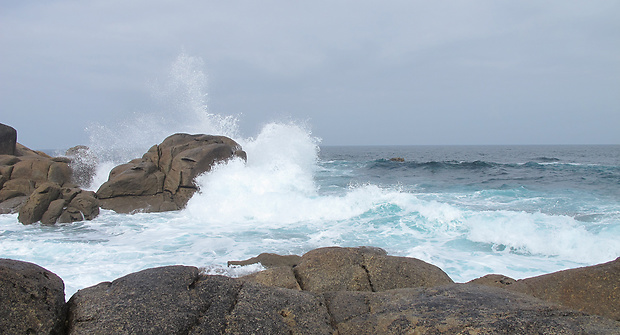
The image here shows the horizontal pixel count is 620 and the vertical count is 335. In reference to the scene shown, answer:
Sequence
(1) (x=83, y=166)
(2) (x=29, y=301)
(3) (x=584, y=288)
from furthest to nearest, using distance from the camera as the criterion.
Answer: (1) (x=83, y=166), (3) (x=584, y=288), (2) (x=29, y=301)

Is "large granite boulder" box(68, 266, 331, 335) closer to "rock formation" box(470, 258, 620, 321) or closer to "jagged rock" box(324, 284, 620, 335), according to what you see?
"jagged rock" box(324, 284, 620, 335)

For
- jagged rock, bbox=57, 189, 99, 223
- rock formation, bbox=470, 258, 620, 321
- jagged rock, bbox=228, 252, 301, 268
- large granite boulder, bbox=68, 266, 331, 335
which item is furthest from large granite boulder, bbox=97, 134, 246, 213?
rock formation, bbox=470, 258, 620, 321

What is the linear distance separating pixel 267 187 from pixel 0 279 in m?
11.9

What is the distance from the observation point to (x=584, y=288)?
11.4ft

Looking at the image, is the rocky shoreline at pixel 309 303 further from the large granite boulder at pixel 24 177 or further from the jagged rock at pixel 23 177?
the jagged rock at pixel 23 177

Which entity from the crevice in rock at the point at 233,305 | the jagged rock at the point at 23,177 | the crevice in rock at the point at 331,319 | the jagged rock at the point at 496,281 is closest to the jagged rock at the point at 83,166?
the jagged rock at the point at 23,177

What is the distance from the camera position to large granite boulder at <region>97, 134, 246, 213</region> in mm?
12884

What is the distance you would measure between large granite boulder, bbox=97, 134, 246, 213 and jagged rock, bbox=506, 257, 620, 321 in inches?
461

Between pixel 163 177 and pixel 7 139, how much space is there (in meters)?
8.16

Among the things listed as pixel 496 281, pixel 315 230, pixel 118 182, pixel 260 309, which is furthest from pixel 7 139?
pixel 496 281

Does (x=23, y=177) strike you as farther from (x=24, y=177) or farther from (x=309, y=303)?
(x=309, y=303)

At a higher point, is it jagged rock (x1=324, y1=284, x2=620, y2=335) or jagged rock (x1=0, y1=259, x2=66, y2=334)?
jagged rock (x1=0, y1=259, x2=66, y2=334)

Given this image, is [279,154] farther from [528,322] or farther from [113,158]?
[528,322]

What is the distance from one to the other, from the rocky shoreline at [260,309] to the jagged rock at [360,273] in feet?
3.06
